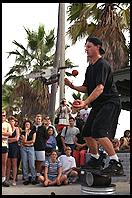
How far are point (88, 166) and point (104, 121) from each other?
0.59 metres

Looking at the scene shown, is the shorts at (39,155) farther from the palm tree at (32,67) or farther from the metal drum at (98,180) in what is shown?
the palm tree at (32,67)

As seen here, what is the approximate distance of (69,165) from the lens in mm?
8414

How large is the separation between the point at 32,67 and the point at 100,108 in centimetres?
1982

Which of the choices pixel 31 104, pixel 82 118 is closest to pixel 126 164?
pixel 82 118

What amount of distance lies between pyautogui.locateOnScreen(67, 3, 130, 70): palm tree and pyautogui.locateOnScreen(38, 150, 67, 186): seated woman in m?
6.75

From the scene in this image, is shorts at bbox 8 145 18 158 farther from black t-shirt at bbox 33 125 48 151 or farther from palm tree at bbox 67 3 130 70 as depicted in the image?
palm tree at bbox 67 3 130 70

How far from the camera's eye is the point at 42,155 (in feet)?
28.7

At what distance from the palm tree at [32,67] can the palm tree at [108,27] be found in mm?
7468

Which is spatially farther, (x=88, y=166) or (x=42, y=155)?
(x=42, y=155)

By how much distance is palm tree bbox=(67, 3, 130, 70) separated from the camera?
14.0m

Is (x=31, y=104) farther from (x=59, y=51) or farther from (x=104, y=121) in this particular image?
(x=104, y=121)

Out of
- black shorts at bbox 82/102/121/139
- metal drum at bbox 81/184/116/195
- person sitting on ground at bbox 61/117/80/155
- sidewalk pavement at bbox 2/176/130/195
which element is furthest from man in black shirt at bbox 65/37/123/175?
person sitting on ground at bbox 61/117/80/155

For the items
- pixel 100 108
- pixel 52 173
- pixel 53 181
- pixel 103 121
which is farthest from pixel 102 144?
pixel 52 173

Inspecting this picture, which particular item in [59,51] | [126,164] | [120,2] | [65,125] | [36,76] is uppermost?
[120,2]
